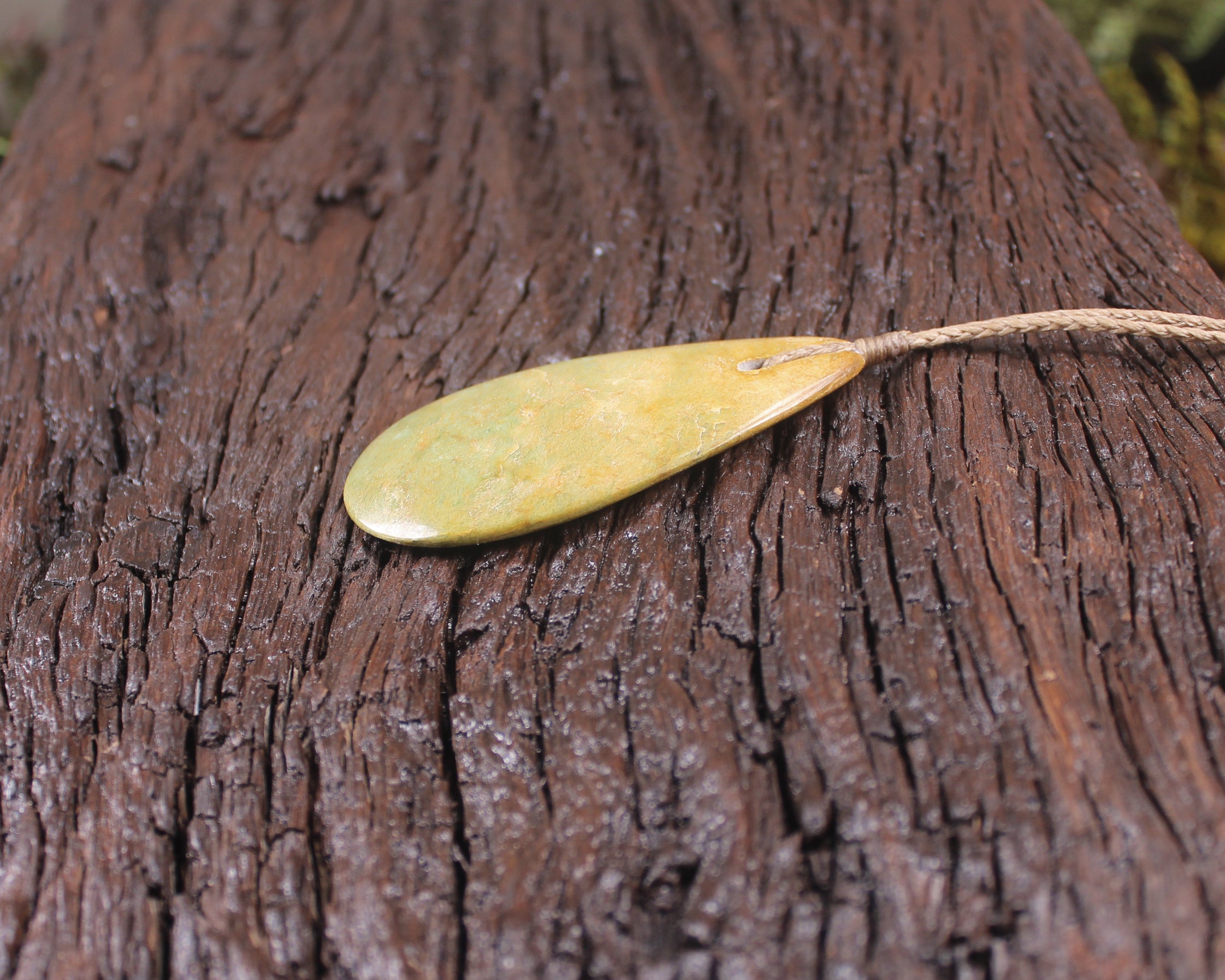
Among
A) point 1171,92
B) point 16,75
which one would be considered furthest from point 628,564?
point 16,75

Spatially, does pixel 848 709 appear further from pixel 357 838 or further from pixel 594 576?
pixel 357 838

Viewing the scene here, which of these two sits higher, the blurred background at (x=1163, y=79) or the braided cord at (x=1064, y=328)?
the blurred background at (x=1163, y=79)

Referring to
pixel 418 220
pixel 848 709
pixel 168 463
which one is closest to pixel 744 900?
pixel 848 709

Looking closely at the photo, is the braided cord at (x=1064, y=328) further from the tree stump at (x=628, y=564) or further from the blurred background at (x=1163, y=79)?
the blurred background at (x=1163, y=79)

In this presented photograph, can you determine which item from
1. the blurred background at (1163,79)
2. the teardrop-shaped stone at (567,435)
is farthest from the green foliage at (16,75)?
the teardrop-shaped stone at (567,435)

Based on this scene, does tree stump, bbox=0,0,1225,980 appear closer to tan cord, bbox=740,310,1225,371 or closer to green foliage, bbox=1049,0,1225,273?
tan cord, bbox=740,310,1225,371

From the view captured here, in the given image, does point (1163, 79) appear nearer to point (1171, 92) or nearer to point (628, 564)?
point (1171, 92)
